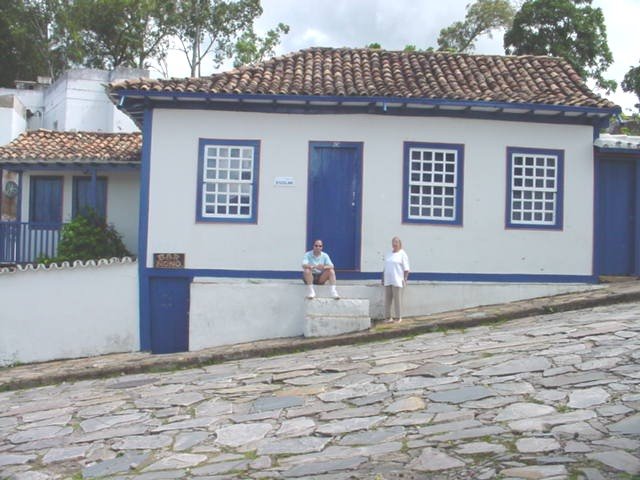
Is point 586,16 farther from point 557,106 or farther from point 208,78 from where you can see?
point 208,78

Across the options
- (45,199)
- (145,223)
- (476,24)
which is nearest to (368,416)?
(145,223)

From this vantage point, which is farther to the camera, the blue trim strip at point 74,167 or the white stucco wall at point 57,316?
the blue trim strip at point 74,167

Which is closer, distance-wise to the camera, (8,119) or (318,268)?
(318,268)

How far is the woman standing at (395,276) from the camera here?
11.4 metres

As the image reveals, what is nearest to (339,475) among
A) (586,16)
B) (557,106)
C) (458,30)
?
(557,106)

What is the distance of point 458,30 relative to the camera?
31.8 m

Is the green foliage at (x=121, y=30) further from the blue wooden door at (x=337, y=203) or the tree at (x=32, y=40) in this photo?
the blue wooden door at (x=337, y=203)

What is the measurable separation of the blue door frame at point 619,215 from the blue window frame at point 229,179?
237 inches

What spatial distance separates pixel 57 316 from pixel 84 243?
231 centimetres

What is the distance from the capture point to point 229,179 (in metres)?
12.3

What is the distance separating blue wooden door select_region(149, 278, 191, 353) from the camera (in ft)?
40.5

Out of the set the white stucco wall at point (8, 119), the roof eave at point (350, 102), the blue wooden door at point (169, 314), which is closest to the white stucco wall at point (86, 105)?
the white stucco wall at point (8, 119)

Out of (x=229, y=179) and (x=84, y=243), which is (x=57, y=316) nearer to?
(x=84, y=243)

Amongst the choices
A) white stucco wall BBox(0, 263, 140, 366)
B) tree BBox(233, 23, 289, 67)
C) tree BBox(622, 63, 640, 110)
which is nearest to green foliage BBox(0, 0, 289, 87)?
tree BBox(233, 23, 289, 67)
